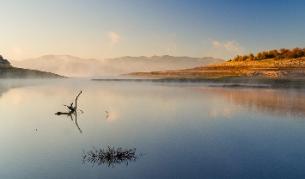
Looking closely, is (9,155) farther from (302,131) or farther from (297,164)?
(302,131)

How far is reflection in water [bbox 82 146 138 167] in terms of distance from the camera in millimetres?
19344

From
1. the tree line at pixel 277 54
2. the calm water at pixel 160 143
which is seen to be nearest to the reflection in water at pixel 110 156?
the calm water at pixel 160 143

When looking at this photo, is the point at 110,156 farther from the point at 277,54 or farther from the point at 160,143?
the point at 277,54

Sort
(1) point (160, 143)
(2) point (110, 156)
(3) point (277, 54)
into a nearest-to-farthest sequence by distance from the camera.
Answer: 1. (2) point (110, 156)
2. (1) point (160, 143)
3. (3) point (277, 54)

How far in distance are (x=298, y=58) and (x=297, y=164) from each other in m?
124

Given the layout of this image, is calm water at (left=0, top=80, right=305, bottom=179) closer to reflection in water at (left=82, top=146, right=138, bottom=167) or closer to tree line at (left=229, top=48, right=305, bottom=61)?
reflection in water at (left=82, top=146, right=138, bottom=167)

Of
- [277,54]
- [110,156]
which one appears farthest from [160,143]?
[277,54]

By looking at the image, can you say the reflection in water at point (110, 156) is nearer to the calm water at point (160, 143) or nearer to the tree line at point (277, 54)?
the calm water at point (160, 143)

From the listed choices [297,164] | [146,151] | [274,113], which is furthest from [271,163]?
[274,113]

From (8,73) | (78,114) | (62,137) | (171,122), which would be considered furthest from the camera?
(8,73)

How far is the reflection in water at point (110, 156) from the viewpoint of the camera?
19344 mm

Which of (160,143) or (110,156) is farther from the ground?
(110,156)

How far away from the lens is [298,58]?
135m

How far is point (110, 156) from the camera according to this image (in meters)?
20.2
